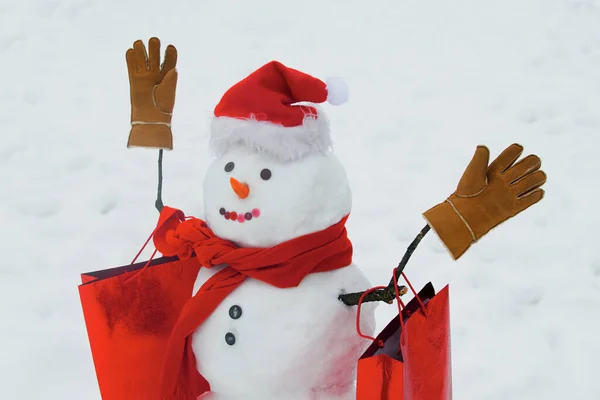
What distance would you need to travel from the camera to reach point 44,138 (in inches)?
95.0

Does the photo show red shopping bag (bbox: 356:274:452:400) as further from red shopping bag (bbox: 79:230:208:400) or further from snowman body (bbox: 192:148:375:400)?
red shopping bag (bbox: 79:230:208:400)

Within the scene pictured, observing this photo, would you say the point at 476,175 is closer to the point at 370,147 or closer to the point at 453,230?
the point at 453,230

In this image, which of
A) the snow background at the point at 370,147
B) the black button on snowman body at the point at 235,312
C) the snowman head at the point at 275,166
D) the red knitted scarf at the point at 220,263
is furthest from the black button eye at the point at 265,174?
the snow background at the point at 370,147

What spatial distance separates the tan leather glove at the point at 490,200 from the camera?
0.96 meters

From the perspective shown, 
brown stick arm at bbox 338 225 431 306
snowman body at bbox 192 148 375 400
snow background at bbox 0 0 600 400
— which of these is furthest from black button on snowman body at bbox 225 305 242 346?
snow background at bbox 0 0 600 400

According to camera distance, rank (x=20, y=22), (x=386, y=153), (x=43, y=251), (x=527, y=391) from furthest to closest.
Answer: (x=20, y=22) → (x=386, y=153) → (x=43, y=251) → (x=527, y=391)

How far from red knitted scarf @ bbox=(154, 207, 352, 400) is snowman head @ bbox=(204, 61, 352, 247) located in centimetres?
2

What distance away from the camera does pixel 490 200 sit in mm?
963

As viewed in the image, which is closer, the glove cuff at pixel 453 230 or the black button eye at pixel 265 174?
the glove cuff at pixel 453 230

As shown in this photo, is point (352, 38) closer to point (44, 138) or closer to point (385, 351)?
point (44, 138)

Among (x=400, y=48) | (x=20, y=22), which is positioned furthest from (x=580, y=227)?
(x=20, y=22)

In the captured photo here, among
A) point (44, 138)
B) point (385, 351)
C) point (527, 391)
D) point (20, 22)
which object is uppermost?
point (20, 22)

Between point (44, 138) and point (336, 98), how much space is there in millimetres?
1590

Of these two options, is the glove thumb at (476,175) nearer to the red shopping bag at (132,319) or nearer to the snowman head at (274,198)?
the snowman head at (274,198)
